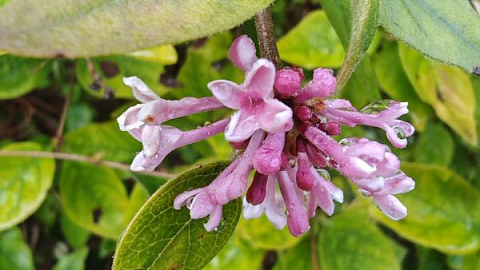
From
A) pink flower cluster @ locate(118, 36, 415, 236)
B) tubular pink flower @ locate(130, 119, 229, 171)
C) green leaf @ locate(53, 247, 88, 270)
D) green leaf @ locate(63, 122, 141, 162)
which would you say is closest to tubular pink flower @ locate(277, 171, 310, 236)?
pink flower cluster @ locate(118, 36, 415, 236)

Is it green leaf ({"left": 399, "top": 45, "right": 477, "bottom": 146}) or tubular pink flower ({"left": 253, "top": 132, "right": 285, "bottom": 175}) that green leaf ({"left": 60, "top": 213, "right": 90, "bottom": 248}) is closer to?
green leaf ({"left": 399, "top": 45, "right": 477, "bottom": 146})

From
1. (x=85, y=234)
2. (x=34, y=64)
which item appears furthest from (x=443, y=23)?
(x=85, y=234)

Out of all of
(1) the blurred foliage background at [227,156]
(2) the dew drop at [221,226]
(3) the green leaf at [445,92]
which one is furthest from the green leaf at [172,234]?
(3) the green leaf at [445,92]

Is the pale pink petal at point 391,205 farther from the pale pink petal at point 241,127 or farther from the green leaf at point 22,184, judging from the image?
the green leaf at point 22,184

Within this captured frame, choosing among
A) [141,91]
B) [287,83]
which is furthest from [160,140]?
[287,83]

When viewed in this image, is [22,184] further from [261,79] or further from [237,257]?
[261,79]

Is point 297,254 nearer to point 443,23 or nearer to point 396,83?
point 396,83
